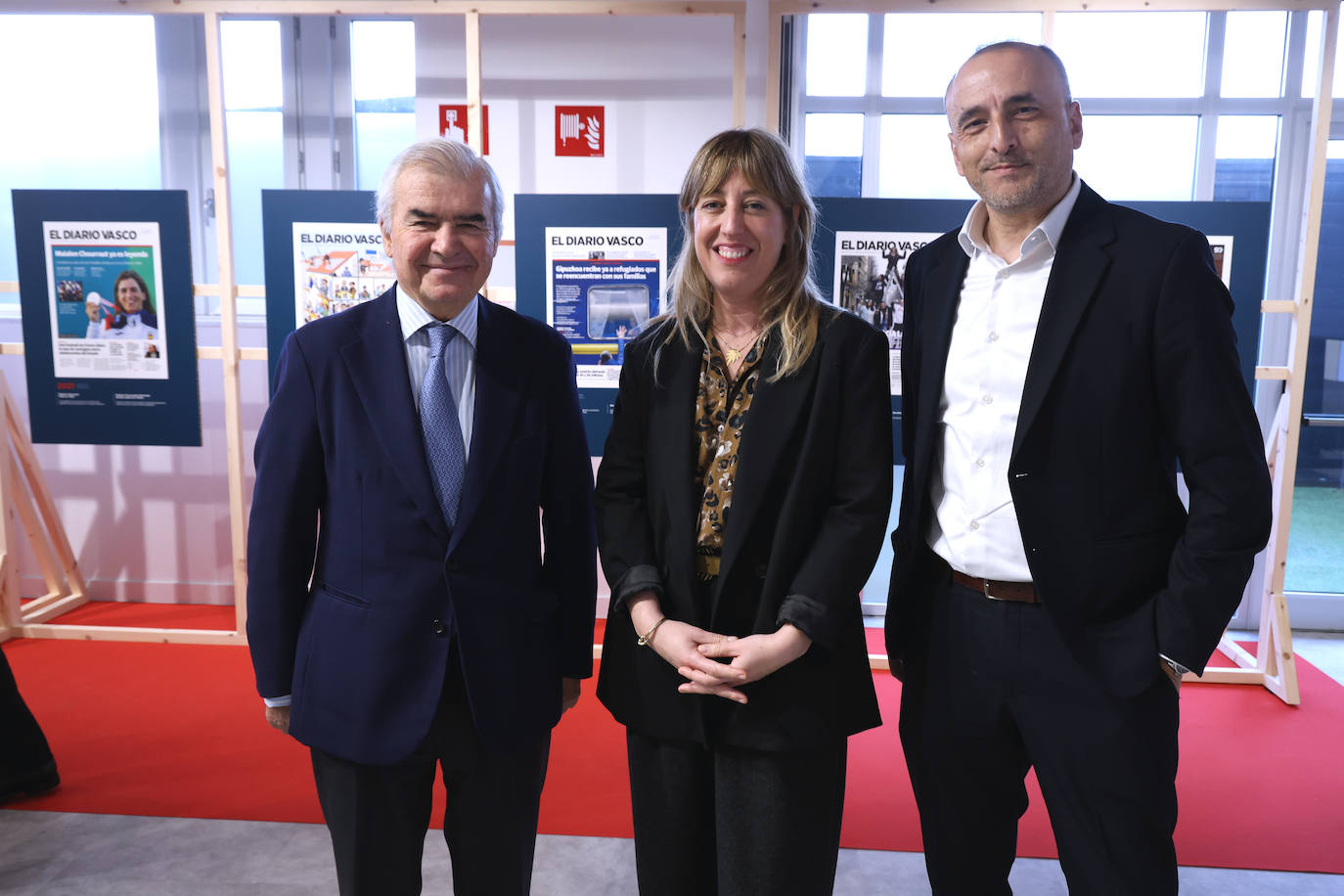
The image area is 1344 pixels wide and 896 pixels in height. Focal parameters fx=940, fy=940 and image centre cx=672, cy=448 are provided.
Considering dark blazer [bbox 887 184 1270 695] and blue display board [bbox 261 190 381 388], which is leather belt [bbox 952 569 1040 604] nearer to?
dark blazer [bbox 887 184 1270 695]

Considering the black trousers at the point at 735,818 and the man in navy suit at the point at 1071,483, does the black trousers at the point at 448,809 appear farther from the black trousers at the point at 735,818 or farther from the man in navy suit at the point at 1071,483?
the man in navy suit at the point at 1071,483

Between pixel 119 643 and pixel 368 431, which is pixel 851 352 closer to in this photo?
pixel 368 431

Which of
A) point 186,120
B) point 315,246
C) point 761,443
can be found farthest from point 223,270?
point 761,443

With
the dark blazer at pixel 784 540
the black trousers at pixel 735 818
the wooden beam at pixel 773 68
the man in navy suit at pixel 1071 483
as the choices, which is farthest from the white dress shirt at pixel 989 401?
the wooden beam at pixel 773 68

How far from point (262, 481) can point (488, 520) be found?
0.40 metres

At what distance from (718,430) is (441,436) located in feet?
1.60

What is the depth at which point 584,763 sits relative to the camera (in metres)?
3.39

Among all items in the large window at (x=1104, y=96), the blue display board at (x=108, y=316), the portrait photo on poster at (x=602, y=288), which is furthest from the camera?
the large window at (x=1104, y=96)

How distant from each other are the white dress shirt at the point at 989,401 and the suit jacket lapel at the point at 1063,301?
0.10ft

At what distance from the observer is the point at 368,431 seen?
63.3 inches

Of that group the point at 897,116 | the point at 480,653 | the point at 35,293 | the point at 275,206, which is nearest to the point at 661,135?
the point at 897,116

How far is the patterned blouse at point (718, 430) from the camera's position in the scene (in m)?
1.64

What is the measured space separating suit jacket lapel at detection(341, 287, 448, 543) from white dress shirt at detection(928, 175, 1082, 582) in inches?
36.7

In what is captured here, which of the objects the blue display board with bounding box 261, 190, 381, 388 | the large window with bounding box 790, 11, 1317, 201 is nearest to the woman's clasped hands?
the blue display board with bounding box 261, 190, 381, 388
